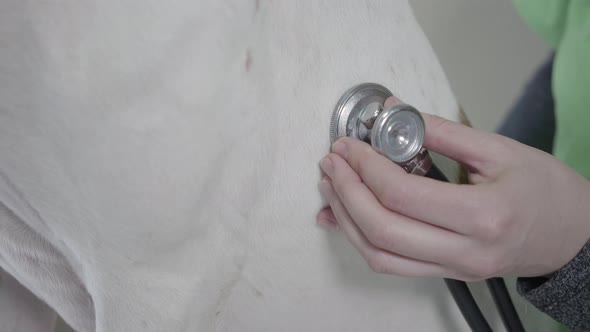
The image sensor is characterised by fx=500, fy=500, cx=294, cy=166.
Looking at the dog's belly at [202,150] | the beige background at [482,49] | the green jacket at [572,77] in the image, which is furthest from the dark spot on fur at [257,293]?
the beige background at [482,49]

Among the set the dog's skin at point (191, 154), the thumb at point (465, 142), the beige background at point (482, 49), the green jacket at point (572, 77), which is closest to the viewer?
the dog's skin at point (191, 154)

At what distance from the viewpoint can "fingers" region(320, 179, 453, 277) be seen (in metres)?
0.29

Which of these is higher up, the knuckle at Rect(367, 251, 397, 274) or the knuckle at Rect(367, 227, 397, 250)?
the knuckle at Rect(367, 227, 397, 250)

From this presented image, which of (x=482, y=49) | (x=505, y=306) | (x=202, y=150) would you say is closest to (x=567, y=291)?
(x=505, y=306)

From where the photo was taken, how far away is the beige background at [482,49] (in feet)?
2.26

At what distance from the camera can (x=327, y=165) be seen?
291mm

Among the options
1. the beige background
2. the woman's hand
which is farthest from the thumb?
the beige background

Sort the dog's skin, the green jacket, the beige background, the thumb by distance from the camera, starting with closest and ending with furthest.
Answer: the dog's skin
the thumb
the green jacket
the beige background

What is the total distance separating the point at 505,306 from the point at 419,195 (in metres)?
0.14

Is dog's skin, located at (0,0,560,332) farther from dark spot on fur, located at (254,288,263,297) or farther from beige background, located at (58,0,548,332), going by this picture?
beige background, located at (58,0,548,332)

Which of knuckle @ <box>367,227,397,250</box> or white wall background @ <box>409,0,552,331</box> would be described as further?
white wall background @ <box>409,0,552,331</box>

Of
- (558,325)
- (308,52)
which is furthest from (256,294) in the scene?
(558,325)

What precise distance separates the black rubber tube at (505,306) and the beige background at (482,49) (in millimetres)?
420

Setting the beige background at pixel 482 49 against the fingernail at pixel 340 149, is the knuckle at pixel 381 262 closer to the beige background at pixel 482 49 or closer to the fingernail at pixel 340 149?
the fingernail at pixel 340 149
